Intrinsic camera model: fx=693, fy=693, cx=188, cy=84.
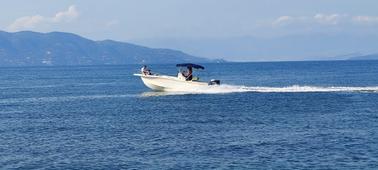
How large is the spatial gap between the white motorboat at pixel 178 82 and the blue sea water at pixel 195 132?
130 inches

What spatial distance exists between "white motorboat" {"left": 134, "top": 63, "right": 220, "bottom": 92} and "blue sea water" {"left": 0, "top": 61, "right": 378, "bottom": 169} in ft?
10.9

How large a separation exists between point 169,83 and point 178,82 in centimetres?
184

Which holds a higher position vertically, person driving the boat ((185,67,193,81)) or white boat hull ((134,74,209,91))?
person driving the boat ((185,67,193,81))

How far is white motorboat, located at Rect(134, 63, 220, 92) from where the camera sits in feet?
312

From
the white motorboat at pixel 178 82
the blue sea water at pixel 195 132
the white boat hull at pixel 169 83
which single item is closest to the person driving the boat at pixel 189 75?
the white motorboat at pixel 178 82

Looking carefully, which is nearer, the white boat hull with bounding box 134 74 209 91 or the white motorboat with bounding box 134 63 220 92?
the white motorboat with bounding box 134 63 220 92

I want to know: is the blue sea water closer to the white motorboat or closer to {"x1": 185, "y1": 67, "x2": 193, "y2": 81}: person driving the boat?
the white motorboat

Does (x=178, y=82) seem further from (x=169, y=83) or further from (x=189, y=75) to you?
(x=189, y=75)

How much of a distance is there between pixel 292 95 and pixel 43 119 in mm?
37155

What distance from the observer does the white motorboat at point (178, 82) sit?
3740 inches

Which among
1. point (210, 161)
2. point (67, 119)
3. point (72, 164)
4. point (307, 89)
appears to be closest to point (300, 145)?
point (210, 161)

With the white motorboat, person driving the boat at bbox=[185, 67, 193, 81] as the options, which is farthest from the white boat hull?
person driving the boat at bbox=[185, 67, 193, 81]

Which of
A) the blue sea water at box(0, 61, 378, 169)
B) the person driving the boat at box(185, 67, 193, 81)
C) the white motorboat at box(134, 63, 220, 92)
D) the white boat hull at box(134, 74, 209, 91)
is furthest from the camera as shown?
the white boat hull at box(134, 74, 209, 91)

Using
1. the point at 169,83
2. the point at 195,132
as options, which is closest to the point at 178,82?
the point at 169,83
